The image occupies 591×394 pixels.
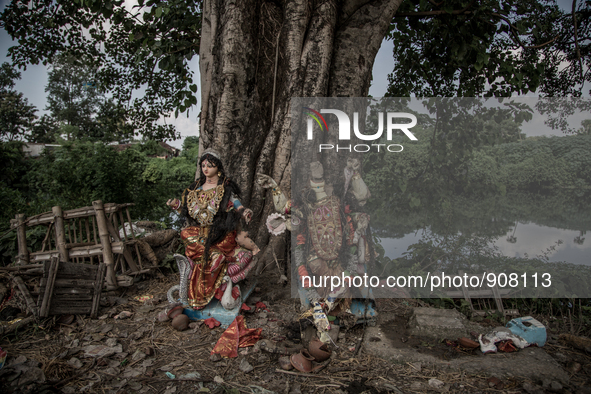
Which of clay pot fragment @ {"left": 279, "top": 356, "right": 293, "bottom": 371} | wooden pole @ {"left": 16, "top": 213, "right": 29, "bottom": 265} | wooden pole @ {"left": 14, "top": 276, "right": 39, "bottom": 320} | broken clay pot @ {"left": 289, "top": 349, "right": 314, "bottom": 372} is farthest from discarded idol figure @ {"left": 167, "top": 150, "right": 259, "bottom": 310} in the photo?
wooden pole @ {"left": 16, "top": 213, "right": 29, "bottom": 265}

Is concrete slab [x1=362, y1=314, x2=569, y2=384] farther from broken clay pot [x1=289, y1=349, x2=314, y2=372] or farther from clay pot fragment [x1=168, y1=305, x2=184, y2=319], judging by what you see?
clay pot fragment [x1=168, y1=305, x2=184, y2=319]

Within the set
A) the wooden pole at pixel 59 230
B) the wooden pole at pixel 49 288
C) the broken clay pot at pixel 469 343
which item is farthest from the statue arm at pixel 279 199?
the wooden pole at pixel 59 230

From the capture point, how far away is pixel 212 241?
366 cm

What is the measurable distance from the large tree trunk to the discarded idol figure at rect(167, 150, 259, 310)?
1.06 m

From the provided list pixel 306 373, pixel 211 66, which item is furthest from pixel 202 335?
pixel 211 66

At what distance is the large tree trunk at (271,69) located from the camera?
4625 mm

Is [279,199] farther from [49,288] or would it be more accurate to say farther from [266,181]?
[49,288]

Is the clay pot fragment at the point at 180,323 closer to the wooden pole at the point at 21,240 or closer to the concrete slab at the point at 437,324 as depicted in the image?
the concrete slab at the point at 437,324

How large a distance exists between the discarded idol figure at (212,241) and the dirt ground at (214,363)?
40 centimetres

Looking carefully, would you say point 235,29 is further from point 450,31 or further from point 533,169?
point 533,169

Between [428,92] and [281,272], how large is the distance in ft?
21.1

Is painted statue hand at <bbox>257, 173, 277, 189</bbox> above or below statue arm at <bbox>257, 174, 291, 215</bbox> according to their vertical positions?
above

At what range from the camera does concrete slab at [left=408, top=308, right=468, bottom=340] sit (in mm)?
3336

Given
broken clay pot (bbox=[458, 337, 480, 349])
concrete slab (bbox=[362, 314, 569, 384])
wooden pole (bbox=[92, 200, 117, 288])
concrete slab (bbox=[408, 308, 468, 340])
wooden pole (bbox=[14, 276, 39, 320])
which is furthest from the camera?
wooden pole (bbox=[92, 200, 117, 288])
